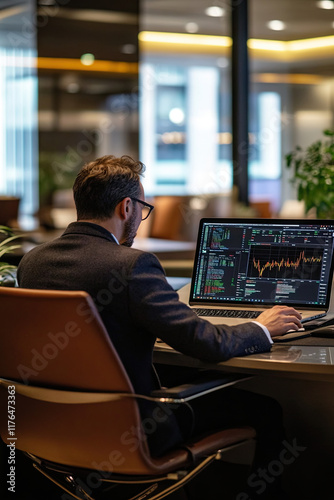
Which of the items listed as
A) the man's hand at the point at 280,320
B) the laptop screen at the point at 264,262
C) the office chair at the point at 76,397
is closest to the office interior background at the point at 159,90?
the laptop screen at the point at 264,262

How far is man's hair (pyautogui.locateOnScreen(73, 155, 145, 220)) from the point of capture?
2.04m

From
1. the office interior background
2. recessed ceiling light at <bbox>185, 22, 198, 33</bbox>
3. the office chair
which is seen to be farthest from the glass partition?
the office chair

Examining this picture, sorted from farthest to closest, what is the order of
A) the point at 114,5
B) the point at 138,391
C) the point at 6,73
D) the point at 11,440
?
1. the point at 6,73
2. the point at 114,5
3. the point at 11,440
4. the point at 138,391

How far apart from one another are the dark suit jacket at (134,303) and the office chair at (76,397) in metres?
0.11

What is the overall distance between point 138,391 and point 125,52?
21.3 feet

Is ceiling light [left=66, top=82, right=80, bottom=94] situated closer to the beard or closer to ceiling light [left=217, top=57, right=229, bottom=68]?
ceiling light [left=217, top=57, right=229, bottom=68]

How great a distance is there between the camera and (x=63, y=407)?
1.82 m

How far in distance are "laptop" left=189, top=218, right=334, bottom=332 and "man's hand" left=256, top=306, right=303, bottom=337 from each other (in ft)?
0.44

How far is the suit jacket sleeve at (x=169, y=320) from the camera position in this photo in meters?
1.82

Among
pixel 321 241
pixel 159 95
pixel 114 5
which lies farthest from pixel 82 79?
pixel 321 241

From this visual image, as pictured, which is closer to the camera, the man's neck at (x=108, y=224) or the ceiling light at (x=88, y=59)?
the man's neck at (x=108, y=224)

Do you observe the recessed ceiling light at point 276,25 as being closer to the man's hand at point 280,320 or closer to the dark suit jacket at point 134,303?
the man's hand at point 280,320

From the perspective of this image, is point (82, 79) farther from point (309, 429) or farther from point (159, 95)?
point (309, 429)

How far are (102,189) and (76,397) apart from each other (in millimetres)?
550
